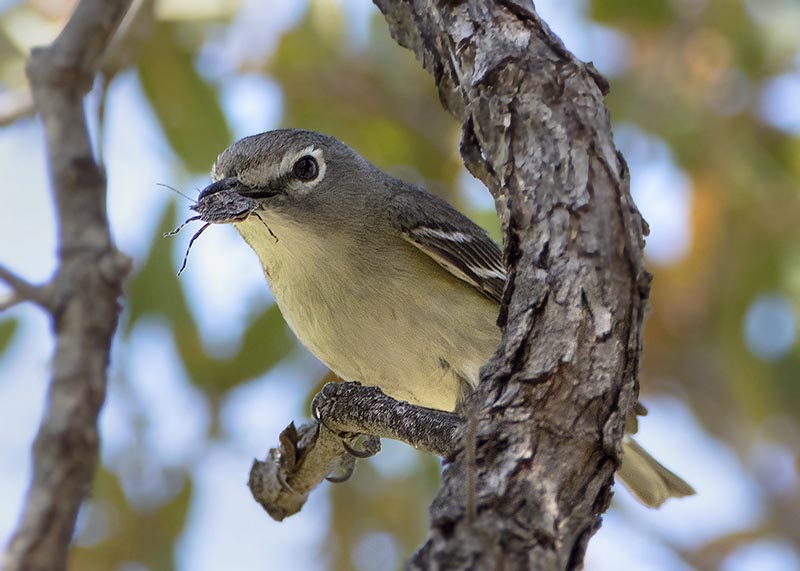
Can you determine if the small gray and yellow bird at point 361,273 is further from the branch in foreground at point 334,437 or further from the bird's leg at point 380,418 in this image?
the bird's leg at point 380,418

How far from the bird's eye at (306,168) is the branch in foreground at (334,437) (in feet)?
3.64

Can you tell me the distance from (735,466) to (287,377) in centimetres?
358

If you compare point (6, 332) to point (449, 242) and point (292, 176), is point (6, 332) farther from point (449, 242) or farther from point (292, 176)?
point (449, 242)

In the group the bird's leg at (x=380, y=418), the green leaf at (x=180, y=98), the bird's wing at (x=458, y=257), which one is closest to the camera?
the bird's leg at (x=380, y=418)

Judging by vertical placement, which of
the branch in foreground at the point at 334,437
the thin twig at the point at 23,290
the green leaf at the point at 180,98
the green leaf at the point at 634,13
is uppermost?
the green leaf at the point at 634,13

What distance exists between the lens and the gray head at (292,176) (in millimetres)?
4223

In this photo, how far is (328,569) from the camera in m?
6.65

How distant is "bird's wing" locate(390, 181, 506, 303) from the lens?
4605 mm

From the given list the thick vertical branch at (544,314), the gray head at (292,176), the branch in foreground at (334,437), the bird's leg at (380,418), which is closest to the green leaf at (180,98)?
the gray head at (292,176)

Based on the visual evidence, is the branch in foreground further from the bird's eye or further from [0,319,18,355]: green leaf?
[0,319,18,355]: green leaf

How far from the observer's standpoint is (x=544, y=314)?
101 inches

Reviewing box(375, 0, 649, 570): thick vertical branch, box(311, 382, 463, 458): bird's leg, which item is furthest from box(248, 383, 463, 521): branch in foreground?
box(375, 0, 649, 570): thick vertical branch

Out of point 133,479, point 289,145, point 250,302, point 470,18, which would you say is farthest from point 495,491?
point 133,479

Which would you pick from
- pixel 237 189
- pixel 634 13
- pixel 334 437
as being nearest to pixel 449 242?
pixel 237 189
